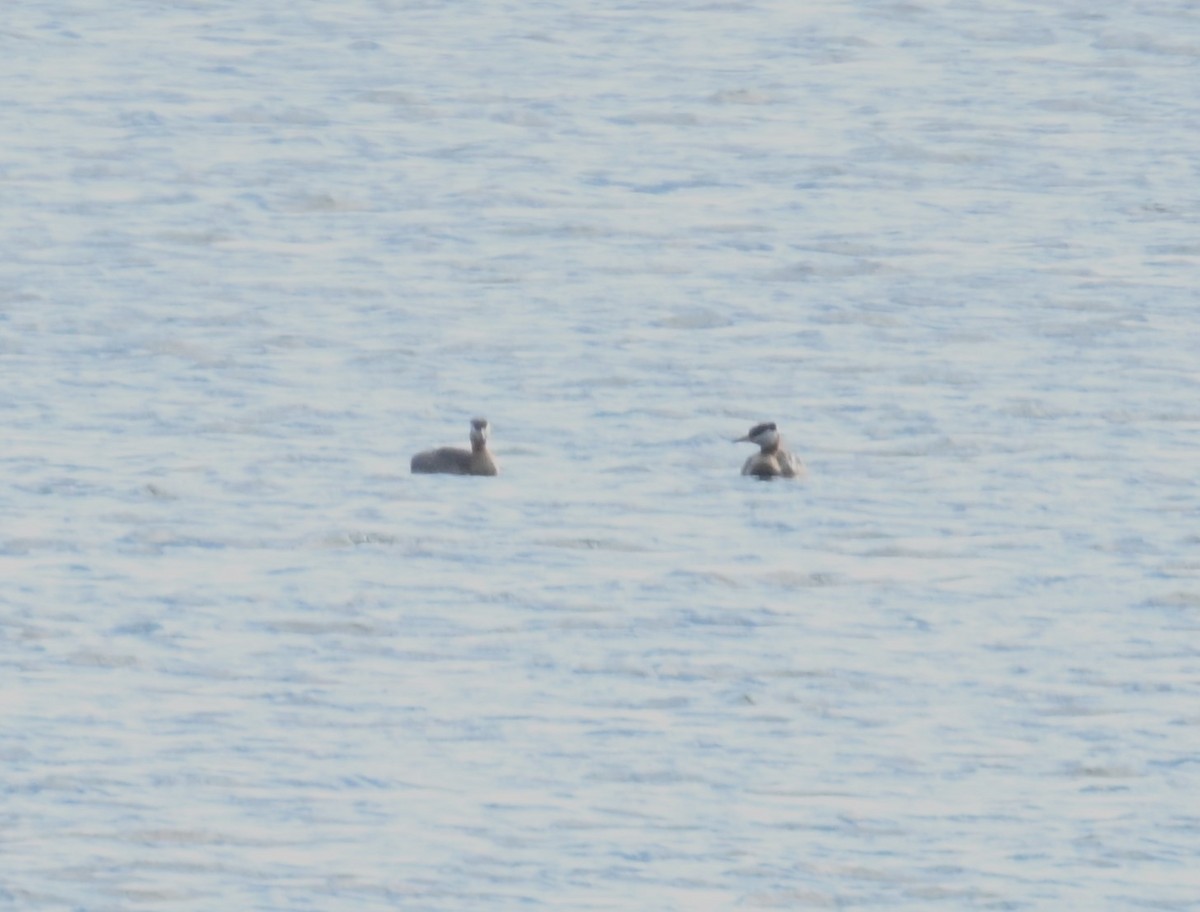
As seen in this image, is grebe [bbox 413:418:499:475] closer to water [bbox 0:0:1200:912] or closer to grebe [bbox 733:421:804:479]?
water [bbox 0:0:1200:912]

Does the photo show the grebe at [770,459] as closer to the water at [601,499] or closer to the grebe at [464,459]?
the water at [601,499]

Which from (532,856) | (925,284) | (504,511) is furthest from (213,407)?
(532,856)

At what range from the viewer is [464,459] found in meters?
17.6

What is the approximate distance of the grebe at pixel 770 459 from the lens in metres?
17.5

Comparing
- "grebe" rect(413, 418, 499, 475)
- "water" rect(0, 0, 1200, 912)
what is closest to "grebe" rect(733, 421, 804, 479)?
"water" rect(0, 0, 1200, 912)

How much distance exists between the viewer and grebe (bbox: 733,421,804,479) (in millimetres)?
17516

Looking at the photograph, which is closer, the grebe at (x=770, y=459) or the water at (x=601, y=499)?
the water at (x=601, y=499)

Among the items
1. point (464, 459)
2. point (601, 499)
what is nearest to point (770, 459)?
point (601, 499)

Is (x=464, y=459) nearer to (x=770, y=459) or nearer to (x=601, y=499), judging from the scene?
(x=601, y=499)

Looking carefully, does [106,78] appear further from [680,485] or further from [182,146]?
[680,485]

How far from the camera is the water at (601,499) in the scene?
12.1 metres

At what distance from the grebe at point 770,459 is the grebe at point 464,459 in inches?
54.5

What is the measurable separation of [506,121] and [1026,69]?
5902 mm

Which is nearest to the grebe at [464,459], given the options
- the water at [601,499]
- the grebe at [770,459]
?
the water at [601,499]
